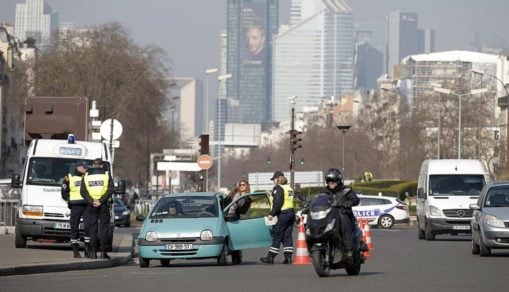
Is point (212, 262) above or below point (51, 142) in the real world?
below

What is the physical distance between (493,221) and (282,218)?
4.36m

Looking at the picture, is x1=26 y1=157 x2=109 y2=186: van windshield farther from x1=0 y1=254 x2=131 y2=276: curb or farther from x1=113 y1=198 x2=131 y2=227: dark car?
x1=113 y1=198 x2=131 y2=227: dark car

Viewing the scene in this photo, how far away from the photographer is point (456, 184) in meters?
45.7

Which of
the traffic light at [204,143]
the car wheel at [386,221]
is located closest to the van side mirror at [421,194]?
the traffic light at [204,143]

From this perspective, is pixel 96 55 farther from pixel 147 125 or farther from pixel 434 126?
pixel 434 126

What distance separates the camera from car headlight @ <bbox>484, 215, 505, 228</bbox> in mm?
32469

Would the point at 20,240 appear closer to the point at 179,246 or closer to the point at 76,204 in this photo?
the point at 76,204

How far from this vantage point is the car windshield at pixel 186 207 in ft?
98.0

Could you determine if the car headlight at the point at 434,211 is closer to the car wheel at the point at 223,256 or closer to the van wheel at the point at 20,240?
the van wheel at the point at 20,240

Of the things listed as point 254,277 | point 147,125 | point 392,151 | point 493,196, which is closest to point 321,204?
point 254,277

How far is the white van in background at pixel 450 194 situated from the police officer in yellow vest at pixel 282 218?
14148 mm

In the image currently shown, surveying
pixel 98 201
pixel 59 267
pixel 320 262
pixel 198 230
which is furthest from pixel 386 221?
pixel 320 262

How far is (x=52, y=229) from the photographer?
34.4 meters

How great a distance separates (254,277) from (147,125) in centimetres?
6610
